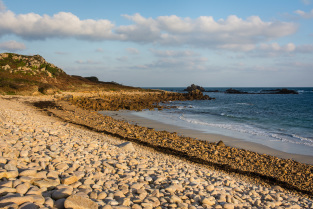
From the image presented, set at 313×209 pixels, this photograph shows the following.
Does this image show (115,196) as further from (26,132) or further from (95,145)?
(26,132)

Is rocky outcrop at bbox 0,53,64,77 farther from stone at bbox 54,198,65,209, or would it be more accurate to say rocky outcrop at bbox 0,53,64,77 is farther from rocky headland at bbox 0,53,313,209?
stone at bbox 54,198,65,209

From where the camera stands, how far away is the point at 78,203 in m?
3.62

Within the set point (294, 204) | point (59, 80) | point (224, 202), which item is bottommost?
point (294, 204)

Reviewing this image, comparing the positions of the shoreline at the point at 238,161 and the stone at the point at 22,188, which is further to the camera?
the shoreline at the point at 238,161

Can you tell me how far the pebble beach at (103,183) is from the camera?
3.92 metres

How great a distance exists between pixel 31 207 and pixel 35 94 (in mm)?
31161

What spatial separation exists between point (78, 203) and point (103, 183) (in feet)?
4.75

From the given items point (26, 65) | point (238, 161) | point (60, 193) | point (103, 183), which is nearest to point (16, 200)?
point (60, 193)

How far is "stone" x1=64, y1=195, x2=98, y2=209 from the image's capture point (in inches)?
139

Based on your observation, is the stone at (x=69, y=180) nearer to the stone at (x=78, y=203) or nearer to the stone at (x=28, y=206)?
the stone at (x=78, y=203)

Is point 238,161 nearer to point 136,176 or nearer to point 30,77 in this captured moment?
point 136,176

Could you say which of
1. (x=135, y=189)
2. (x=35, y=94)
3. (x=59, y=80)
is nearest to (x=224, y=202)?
(x=135, y=189)

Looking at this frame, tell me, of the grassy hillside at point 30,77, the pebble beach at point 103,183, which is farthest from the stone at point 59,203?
the grassy hillside at point 30,77

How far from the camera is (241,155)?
9781mm
